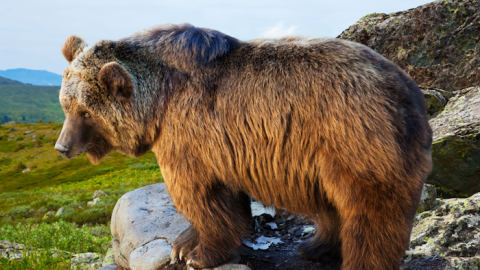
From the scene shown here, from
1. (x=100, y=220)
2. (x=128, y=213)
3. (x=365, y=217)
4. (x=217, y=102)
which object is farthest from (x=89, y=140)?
(x=100, y=220)

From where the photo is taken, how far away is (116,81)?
3.86m

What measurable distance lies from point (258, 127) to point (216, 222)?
3.98 feet

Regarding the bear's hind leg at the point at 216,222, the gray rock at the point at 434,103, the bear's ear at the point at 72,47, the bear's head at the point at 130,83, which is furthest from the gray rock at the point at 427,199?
the bear's ear at the point at 72,47

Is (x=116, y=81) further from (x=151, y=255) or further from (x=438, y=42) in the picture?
(x=438, y=42)

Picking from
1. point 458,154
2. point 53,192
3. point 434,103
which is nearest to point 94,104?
point 458,154

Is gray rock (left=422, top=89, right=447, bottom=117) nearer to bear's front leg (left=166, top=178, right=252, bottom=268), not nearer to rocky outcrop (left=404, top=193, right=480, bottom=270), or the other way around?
rocky outcrop (left=404, top=193, right=480, bottom=270)

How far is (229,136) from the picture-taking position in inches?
150

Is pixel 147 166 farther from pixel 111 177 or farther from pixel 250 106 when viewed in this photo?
pixel 250 106

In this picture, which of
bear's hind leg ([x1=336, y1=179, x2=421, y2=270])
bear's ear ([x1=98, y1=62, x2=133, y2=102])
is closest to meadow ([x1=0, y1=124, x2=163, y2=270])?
bear's ear ([x1=98, y1=62, x2=133, y2=102])

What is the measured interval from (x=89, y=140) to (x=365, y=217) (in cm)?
313

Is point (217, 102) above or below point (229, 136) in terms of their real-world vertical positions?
above

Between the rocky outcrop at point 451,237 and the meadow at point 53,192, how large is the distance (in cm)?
597

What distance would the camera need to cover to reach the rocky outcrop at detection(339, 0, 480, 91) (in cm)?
766

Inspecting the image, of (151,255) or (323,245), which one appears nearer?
(323,245)
